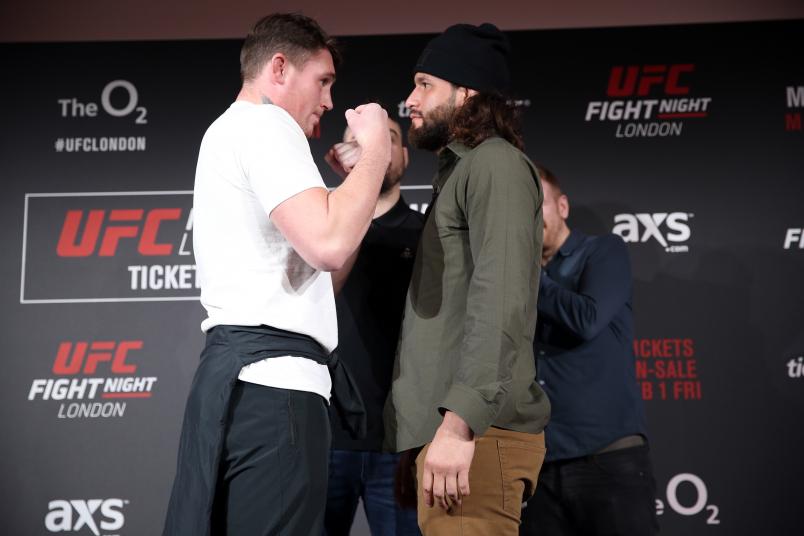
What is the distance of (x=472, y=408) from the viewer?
5.26 ft

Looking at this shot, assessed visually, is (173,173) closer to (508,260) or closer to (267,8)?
(267,8)

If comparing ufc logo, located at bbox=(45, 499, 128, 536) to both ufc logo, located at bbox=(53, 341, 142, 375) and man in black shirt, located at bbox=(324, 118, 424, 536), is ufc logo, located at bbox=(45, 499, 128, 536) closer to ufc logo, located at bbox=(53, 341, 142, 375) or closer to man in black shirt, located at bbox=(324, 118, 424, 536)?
ufc logo, located at bbox=(53, 341, 142, 375)

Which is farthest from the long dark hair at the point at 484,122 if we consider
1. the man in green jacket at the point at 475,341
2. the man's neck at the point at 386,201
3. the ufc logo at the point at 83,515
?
the ufc logo at the point at 83,515

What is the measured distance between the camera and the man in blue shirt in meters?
2.80

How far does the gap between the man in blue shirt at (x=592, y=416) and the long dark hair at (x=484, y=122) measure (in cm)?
97

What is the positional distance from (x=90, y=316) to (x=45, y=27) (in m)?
1.38

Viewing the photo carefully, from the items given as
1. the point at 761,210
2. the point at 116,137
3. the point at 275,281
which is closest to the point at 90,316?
the point at 116,137

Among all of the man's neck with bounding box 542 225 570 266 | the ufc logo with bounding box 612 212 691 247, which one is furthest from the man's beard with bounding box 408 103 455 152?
the ufc logo with bounding box 612 212 691 247

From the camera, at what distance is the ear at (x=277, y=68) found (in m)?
1.88

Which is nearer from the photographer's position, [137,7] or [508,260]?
[508,260]

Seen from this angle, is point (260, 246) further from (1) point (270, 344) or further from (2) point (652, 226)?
(2) point (652, 226)

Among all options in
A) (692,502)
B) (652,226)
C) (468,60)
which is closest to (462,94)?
(468,60)

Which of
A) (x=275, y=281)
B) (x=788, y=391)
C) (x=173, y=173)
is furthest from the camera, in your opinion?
(x=173, y=173)

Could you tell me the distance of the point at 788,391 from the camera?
3.65 meters
